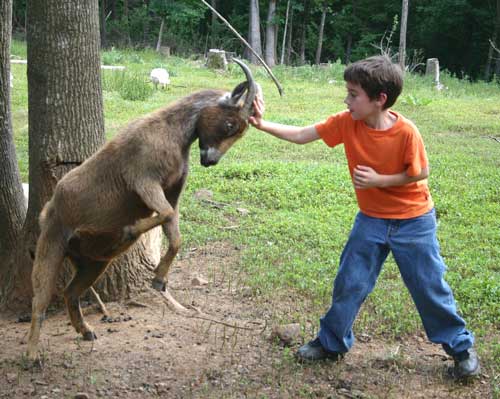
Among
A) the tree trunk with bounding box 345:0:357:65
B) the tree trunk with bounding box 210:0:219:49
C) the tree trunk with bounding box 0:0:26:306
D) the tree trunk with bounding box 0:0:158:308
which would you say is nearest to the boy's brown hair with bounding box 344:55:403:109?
the tree trunk with bounding box 0:0:158:308

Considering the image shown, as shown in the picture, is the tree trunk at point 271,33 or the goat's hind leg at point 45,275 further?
the tree trunk at point 271,33

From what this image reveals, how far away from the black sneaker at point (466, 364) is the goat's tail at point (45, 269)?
2.81m

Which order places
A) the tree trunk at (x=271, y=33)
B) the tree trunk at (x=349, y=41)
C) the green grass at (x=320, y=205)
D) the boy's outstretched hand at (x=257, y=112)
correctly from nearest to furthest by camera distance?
the boy's outstretched hand at (x=257, y=112), the green grass at (x=320, y=205), the tree trunk at (x=271, y=33), the tree trunk at (x=349, y=41)

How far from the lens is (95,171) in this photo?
4.46 meters

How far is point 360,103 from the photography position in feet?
13.9

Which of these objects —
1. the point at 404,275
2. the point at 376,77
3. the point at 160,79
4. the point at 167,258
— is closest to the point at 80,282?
the point at 167,258

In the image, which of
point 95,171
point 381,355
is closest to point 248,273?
point 381,355

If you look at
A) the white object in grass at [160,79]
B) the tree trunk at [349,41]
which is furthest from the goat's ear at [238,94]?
the tree trunk at [349,41]

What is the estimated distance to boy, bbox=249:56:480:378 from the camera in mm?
4227

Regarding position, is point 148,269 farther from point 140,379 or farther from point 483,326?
point 483,326

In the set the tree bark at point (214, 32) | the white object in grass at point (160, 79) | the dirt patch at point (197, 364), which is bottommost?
the dirt patch at point (197, 364)

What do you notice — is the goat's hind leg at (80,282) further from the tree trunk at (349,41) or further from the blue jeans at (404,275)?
the tree trunk at (349,41)

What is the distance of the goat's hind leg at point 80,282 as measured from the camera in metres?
4.78

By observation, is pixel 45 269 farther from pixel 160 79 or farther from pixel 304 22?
pixel 304 22
